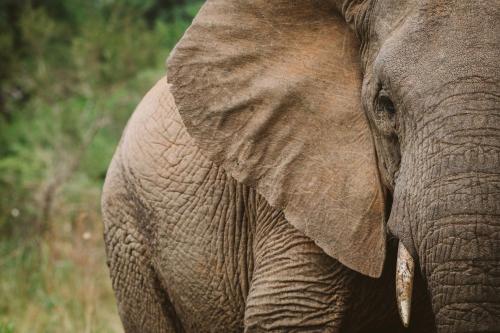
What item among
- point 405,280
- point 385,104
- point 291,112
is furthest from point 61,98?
point 405,280

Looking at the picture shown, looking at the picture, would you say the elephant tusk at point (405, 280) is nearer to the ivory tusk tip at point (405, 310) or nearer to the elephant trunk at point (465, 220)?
the ivory tusk tip at point (405, 310)

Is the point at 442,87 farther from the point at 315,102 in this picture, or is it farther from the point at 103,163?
the point at 103,163

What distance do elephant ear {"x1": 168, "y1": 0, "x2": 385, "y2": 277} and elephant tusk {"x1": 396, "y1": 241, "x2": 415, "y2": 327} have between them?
33 centimetres

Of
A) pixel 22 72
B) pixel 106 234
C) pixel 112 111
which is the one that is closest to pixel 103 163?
pixel 112 111

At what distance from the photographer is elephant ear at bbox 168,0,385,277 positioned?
4.46 metres

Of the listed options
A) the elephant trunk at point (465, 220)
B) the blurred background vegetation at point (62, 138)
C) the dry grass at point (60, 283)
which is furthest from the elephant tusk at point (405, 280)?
the blurred background vegetation at point (62, 138)

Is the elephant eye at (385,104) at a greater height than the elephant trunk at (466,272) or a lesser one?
greater

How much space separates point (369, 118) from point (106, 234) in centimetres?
194

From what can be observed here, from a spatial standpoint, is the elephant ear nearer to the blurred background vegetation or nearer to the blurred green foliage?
the blurred background vegetation

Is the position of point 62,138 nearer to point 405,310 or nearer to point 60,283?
point 60,283

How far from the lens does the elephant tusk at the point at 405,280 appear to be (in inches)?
157

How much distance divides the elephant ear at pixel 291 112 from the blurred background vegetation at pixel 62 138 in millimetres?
3668

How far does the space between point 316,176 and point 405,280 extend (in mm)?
673

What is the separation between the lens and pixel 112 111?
10.4 m
